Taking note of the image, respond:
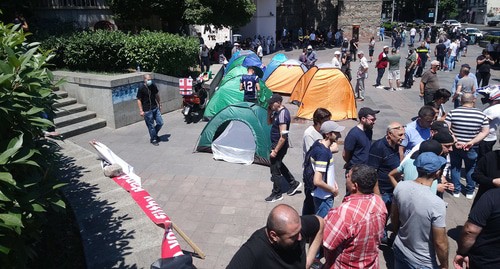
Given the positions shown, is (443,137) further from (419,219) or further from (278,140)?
(278,140)

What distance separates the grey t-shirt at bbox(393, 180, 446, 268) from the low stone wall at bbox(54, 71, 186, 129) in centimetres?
935

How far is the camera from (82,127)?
10977mm

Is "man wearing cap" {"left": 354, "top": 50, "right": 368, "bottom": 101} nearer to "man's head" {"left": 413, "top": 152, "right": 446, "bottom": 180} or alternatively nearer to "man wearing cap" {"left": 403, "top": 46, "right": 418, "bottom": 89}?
"man wearing cap" {"left": 403, "top": 46, "right": 418, "bottom": 89}

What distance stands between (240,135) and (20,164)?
19.9 ft

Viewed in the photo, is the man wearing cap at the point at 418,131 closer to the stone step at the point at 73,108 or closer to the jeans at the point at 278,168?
the jeans at the point at 278,168

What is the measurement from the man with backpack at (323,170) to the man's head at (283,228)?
190cm

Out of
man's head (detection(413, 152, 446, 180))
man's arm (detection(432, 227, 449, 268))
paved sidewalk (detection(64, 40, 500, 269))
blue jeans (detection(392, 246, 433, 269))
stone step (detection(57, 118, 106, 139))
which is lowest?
paved sidewalk (detection(64, 40, 500, 269))

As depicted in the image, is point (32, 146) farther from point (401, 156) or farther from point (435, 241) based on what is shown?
point (401, 156)

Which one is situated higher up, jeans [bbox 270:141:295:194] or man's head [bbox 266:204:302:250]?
man's head [bbox 266:204:302:250]

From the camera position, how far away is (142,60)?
12.8m

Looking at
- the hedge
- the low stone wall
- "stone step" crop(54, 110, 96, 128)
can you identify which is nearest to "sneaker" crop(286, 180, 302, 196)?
the low stone wall

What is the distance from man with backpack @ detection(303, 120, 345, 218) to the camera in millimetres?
4598

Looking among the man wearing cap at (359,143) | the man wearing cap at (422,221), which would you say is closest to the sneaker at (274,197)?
the man wearing cap at (359,143)

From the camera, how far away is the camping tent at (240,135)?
8555 millimetres
